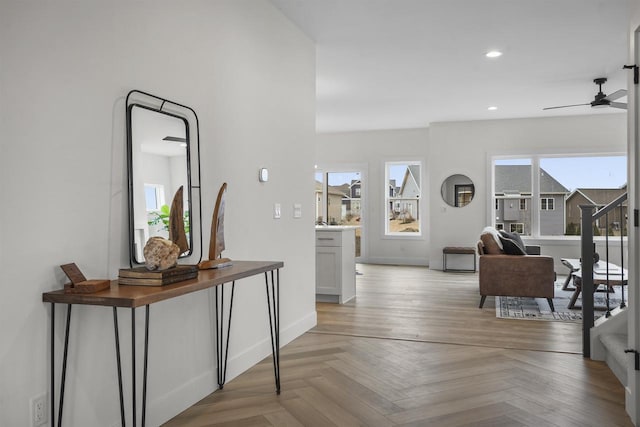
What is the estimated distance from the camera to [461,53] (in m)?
5.13

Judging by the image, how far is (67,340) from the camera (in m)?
1.90

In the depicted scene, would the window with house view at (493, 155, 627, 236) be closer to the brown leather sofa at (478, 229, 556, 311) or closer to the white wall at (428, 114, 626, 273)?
the white wall at (428, 114, 626, 273)

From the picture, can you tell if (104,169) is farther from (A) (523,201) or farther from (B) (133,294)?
(A) (523,201)

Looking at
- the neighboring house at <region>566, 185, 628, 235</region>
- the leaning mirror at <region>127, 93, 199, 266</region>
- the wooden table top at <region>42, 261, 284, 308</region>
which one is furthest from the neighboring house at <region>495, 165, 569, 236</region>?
the wooden table top at <region>42, 261, 284, 308</region>

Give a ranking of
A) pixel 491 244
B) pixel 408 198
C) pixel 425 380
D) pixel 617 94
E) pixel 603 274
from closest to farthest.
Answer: pixel 425 380 < pixel 603 274 < pixel 491 244 < pixel 617 94 < pixel 408 198

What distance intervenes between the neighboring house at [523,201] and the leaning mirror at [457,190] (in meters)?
0.49

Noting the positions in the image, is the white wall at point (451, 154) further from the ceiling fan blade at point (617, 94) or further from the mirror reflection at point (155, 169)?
the mirror reflection at point (155, 169)

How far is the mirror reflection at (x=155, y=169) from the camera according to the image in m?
2.38

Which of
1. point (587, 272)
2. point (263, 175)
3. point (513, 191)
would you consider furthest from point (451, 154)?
point (263, 175)

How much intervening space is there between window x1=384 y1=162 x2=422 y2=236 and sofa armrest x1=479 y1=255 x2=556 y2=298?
4367mm

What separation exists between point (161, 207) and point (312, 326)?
7.90ft

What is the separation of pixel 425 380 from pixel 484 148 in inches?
253

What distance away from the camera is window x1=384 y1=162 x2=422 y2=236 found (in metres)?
9.84

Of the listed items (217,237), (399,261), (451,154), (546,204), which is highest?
(451,154)
